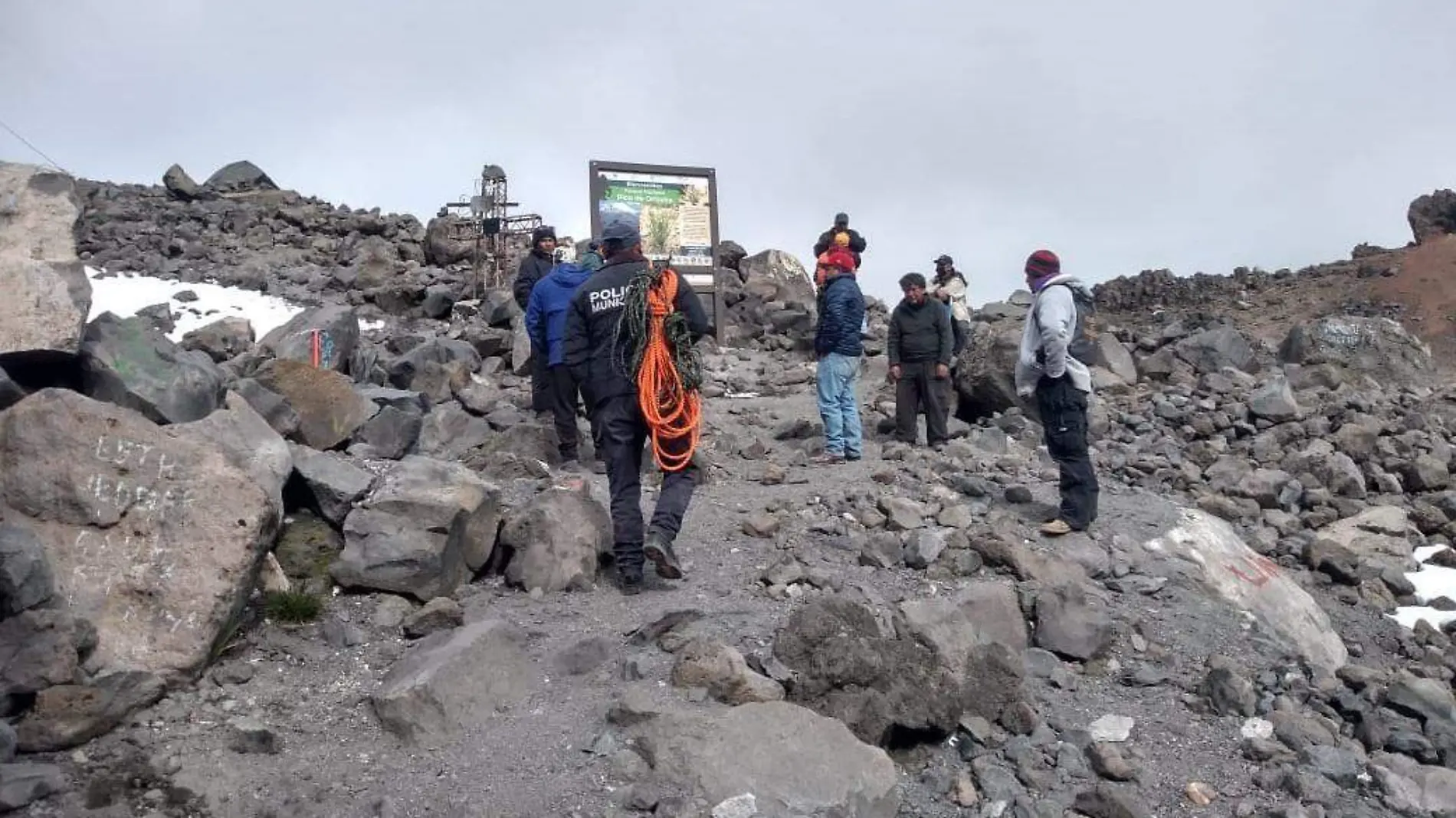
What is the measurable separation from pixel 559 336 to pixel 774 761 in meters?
5.25

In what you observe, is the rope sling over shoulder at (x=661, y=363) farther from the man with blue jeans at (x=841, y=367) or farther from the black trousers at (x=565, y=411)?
the man with blue jeans at (x=841, y=367)

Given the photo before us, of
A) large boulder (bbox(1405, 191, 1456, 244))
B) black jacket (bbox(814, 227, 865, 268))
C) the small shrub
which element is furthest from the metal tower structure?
large boulder (bbox(1405, 191, 1456, 244))

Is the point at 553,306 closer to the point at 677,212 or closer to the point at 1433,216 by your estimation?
the point at 677,212

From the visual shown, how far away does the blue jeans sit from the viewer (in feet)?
32.1

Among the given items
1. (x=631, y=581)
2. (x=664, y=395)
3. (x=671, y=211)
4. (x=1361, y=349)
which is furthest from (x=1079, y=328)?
(x=1361, y=349)

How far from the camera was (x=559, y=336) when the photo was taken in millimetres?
9062

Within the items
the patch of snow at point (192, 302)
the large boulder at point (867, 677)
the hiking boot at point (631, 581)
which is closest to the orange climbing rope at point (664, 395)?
the hiking boot at point (631, 581)

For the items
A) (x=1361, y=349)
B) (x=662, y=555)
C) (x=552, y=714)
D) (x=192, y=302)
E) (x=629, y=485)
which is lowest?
(x=552, y=714)

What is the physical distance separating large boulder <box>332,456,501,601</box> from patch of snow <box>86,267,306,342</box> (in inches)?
370

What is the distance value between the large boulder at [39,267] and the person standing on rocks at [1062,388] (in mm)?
5489

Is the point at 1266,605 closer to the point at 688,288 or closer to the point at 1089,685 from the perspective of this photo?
the point at 1089,685

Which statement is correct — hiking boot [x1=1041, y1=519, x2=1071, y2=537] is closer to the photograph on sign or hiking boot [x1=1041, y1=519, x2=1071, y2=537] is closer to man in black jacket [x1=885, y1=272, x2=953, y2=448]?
man in black jacket [x1=885, y1=272, x2=953, y2=448]

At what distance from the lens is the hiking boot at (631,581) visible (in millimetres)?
6156

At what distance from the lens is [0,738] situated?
159 inches
